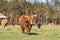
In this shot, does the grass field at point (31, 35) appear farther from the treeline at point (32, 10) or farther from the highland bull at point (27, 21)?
the treeline at point (32, 10)

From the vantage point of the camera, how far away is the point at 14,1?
61.2m

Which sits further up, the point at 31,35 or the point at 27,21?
the point at 27,21

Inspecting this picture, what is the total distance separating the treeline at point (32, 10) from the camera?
54812 mm

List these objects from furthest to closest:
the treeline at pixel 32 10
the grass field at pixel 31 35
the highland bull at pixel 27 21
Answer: the treeline at pixel 32 10 < the highland bull at pixel 27 21 < the grass field at pixel 31 35

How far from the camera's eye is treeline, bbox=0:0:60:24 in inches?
2158

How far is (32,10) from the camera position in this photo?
5678 centimetres

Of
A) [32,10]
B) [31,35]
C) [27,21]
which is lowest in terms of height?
[32,10]

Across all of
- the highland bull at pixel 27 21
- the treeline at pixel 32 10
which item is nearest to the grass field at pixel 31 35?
the highland bull at pixel 27 21

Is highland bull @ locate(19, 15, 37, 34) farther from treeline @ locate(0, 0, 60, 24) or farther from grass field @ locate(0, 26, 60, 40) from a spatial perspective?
treeline @ locate(0, 0, 60, 24)

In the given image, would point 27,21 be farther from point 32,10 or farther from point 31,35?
point 32,10

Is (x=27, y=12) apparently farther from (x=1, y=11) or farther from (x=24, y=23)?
(x=24, y=23)

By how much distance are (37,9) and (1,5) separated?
32.3ft

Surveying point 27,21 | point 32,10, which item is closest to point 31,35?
point 27,21

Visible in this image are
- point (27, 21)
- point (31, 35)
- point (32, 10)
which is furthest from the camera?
point (32, 10)
